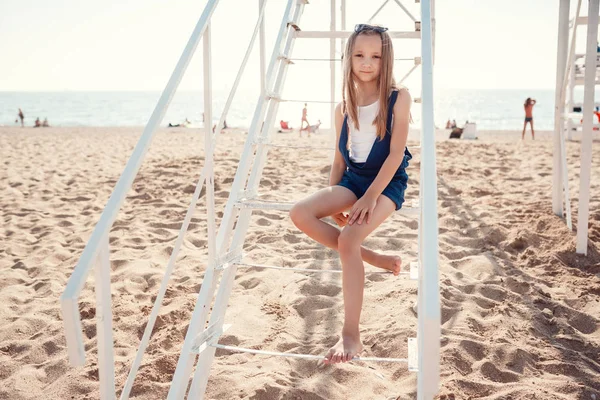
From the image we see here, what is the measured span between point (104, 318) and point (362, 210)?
1120mm

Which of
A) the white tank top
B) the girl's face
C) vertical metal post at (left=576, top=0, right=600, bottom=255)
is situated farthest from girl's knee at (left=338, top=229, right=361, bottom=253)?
vertical metal post at (left=576, top=0, right=600, bottom=255)

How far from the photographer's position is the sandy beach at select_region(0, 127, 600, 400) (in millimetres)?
2715

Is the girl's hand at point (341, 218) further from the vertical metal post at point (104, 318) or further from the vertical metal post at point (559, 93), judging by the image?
the vertical metal post at point (559, 93)

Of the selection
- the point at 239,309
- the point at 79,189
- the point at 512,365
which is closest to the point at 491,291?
the point at 512,365

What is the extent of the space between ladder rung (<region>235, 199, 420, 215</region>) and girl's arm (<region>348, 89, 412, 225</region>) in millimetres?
160

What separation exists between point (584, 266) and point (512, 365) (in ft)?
5.59

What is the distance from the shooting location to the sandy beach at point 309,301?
8.91 ft

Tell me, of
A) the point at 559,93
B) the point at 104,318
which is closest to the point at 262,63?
the point at 104,318

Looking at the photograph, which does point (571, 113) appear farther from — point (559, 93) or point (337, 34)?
point (337, 34)

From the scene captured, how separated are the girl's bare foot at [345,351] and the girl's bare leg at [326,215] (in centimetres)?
38

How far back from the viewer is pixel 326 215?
2.46 m

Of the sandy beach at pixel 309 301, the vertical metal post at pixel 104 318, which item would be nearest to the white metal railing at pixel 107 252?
the vertical metal post at pixel 104 318

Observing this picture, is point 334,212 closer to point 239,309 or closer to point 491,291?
point 239,309

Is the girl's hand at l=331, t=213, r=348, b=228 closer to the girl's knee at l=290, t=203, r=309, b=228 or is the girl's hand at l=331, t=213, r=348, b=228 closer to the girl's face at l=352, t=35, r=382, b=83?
the girl's knee at l=290, t=203, r=309, b=228
